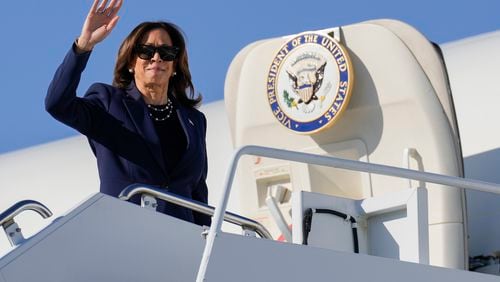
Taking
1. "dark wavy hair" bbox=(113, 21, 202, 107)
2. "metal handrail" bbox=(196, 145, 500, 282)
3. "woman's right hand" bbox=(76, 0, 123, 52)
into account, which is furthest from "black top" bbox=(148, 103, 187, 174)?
"metal handrail" bbox=(196, 145, 500, 282)

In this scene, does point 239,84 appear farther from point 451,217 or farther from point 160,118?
point 160,118

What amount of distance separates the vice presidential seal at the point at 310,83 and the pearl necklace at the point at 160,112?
3154mm

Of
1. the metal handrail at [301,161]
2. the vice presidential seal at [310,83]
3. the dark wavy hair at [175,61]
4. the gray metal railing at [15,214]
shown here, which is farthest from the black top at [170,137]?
the vice presidential seal at [310,83]

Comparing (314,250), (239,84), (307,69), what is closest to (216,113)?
(239,84)

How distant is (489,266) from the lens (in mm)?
9781

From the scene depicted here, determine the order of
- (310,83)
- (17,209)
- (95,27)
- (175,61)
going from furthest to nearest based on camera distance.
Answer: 1. (310,83)
2. (175,61)
3. (95,27)
4. (17,209)

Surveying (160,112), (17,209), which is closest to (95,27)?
(160,112)

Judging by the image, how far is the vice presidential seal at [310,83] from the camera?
10281mm

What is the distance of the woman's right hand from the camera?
676cm

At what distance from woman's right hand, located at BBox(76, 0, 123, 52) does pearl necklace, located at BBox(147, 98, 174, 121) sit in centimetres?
62

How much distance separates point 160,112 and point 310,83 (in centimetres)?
330

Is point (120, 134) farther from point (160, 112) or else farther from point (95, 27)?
point (95, 27)

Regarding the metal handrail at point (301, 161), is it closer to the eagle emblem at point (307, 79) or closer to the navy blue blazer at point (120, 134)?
the navy blue blazer at point (120, 134)

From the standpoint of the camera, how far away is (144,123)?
7086 mm
